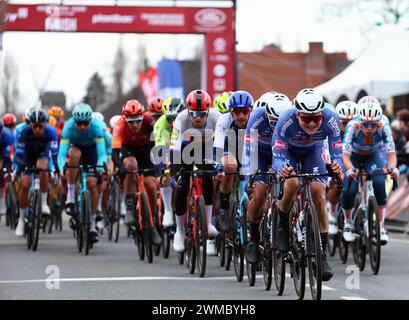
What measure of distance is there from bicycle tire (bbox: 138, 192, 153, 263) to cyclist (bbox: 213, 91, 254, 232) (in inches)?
61.4

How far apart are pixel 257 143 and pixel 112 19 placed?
22810mm

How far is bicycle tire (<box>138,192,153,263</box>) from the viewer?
15.0 meters

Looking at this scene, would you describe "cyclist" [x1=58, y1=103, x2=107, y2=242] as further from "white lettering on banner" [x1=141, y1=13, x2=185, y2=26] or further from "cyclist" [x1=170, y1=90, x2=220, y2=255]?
"white lettering on banner" [x1=141, y1=13, x2=185, y2=26]

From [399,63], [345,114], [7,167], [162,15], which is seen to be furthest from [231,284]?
[162,15]

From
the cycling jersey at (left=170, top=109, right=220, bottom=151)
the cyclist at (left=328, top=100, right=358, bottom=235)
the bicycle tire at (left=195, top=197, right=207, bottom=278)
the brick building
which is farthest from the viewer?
the brick building

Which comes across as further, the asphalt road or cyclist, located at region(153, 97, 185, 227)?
cyclist, located at region(153, 97, 185, 227)

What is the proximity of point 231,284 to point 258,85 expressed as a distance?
7458cm

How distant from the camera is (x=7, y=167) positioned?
789 inches

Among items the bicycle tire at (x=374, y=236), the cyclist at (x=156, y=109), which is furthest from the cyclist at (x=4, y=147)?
the bicycle tire at (x=374, y=236)

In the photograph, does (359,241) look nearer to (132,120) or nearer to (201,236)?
(201,236)

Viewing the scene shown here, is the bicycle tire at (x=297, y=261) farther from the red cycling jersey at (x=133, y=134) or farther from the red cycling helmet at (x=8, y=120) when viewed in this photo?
the red cycling helmet at (x=8, y=120)

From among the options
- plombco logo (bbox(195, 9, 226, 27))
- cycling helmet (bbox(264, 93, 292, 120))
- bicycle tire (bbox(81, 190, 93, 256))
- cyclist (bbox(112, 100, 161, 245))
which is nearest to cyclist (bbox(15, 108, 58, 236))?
bicycle tire (bbox(81, 190, 93, 256))

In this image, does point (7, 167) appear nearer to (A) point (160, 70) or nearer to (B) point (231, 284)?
(B) point (231, 284)

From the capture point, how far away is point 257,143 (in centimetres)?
1214
